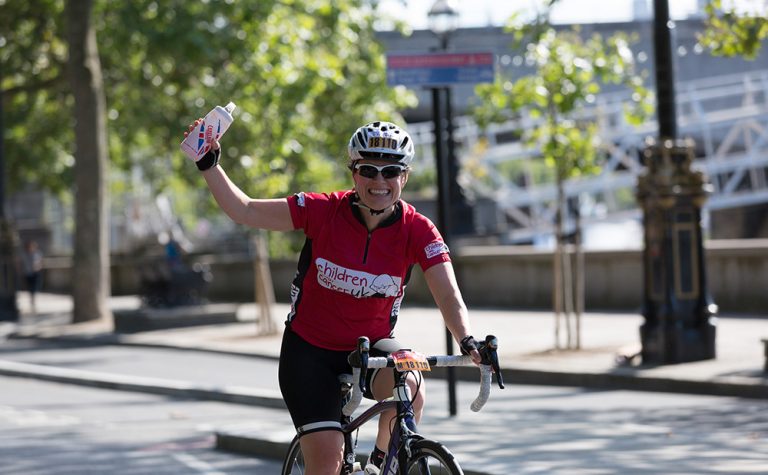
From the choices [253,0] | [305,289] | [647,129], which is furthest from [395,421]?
[647,129]

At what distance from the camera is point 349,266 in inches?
221

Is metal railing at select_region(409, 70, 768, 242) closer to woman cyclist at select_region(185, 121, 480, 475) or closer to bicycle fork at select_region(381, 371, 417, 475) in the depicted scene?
woman cyclist at select_region(185, 121, 480, 475)

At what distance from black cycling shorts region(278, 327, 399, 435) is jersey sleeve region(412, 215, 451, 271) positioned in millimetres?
338

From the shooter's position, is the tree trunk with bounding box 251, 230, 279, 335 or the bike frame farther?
the tree trunk with bounding box 251, 230, 279, 335

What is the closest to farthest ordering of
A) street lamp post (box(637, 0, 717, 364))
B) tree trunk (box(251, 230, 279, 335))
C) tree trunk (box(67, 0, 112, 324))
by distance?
1. street lamp post (box(637, 0, 717, 364))
2. tree trunk (box(251, 230, 279, 335))
3. tree trunk (box(67, 0, 112, 324))

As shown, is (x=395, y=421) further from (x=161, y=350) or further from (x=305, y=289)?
(x=161, y=350)

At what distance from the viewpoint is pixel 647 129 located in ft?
171

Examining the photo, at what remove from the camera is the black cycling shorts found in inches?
223

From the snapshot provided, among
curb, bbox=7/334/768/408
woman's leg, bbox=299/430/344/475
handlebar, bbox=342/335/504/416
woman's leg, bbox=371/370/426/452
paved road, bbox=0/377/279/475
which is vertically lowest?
paved road, bbox=0/377/279/475

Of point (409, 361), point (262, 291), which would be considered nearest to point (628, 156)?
point (262, 291)

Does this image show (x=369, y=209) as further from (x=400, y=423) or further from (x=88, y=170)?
(x=88, y=170)

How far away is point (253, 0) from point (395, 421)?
18.9 metres

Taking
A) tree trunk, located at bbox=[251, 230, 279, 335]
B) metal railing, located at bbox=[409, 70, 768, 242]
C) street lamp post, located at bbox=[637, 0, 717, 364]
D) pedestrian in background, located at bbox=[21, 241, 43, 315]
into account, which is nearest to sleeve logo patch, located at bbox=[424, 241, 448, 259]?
street lamp post, located at bbox=[637, 0, 717, 364]

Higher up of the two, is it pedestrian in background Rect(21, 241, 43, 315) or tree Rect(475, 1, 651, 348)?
tree Rect(475, 1, 651, 348)
